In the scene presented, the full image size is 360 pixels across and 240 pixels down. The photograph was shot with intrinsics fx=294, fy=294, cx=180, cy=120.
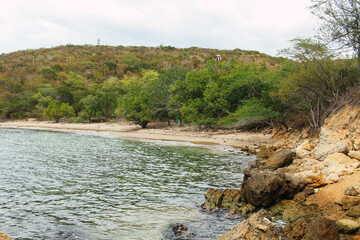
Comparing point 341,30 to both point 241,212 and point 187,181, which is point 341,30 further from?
point 241,212

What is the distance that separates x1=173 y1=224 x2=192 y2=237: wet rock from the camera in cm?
730

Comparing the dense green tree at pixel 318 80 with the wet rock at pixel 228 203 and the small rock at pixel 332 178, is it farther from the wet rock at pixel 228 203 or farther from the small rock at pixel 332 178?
the wet rock at pixel 228 203

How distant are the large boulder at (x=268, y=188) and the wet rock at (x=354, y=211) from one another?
2.01 m

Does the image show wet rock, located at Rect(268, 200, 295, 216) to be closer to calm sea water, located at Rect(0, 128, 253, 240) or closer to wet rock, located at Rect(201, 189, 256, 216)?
wet rock, located at Rect(201, 189, 256, 216)

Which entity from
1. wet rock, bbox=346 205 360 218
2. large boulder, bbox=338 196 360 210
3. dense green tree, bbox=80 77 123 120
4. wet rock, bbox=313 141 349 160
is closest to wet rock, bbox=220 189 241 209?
large boulder, bbox=338 196 360 210

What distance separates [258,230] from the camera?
17.1 feet

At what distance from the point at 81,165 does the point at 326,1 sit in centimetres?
1800

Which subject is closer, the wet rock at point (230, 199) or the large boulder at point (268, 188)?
the large boulder at point (268, 188)

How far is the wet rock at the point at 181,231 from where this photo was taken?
7.30 meters

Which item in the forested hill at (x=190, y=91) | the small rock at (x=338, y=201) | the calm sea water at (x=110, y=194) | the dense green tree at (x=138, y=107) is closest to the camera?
the calm sea water at (x=110, y=194)

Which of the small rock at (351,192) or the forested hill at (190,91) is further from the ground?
the forested hill at (190,91)

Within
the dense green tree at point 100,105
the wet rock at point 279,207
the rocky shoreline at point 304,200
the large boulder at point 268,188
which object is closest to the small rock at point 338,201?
the rocky shoreline at point 304,200

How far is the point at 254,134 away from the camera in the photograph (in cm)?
3034

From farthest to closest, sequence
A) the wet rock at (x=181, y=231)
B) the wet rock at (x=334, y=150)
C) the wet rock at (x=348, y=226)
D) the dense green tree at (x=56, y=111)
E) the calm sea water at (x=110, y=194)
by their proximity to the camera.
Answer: the dense green tree at (x=56, y=111), the wet rock at (x=334, y=150), the calm sea water at (x=110, y=194), the wet rock at (x=181, y=231), the wet rock at (x=348, y=226)
